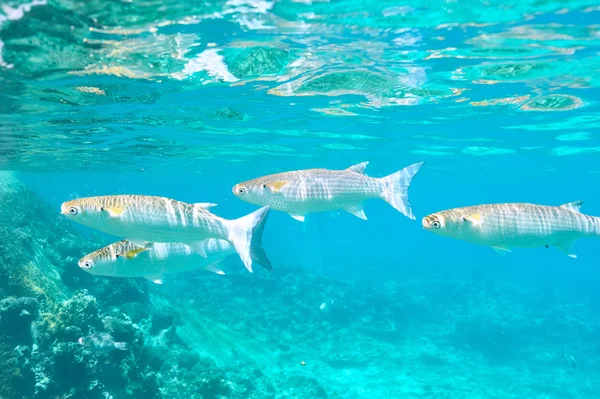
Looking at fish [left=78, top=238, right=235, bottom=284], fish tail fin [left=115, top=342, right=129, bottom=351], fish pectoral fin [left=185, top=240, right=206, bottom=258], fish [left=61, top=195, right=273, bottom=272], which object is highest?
fish [left=61, top=195, right=273, bottom=272]

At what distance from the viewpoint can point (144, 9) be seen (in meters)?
8.48

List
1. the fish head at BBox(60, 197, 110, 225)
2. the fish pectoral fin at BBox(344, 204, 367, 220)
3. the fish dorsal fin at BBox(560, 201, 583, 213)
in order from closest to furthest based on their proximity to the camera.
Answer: the fish head at BBox(60, 197, 110, 225)
the fish dorsal fin at BBox(560, 201, 583, 213)
the fish pectoral fin at BBox(344, 204, 367, 220)

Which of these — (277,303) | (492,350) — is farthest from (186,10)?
(492,350)

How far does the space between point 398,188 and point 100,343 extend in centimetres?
894

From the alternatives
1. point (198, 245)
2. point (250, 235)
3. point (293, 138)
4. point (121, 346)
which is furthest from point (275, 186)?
point (293, 138)

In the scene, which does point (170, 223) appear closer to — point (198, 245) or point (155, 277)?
point (198, 245)

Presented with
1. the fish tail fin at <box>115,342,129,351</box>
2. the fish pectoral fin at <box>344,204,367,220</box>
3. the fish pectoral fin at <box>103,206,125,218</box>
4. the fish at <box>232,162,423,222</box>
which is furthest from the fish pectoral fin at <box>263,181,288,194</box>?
the fish tail fin at <box>115,342,129,351</box>

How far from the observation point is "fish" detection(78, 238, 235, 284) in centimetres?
607

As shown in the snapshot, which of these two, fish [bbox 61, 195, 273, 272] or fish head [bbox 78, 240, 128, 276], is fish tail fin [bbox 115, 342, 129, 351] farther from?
fish [bbox 61, 195, 273, 272]

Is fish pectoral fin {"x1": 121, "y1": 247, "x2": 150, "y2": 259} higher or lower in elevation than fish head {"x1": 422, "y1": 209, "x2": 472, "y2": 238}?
lower

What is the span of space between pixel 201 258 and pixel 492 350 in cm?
2161

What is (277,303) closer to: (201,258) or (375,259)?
(201,258)

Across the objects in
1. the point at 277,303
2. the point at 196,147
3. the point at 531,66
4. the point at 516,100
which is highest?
the point at 531,66

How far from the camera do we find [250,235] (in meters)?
5.45
